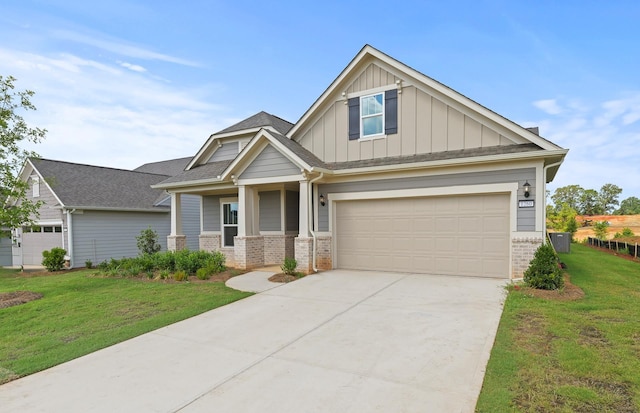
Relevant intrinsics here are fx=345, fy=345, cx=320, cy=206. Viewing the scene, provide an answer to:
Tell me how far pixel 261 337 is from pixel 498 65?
594 inches

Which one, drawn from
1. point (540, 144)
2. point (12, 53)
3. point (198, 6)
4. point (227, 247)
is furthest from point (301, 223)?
point (12, 53)

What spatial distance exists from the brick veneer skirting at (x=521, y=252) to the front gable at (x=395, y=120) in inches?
91.4

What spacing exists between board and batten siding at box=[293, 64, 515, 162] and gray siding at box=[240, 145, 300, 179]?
1499mm

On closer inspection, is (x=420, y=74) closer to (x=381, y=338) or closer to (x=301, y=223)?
(x=301, y=223)

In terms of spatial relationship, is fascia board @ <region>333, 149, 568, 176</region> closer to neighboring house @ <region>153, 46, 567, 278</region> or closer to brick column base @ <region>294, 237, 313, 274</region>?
neighboring house @ <region>153, 46, 567, 278</region>

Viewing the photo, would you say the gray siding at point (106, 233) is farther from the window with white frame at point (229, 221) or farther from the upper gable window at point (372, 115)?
the upper gable window at point (372, 115)

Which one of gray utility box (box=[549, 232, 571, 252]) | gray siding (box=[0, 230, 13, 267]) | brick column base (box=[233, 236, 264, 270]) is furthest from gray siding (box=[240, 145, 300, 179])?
gray siding (box=[0, 230, 13, 267])

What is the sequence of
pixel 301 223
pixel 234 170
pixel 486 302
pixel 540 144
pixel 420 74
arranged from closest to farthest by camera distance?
pixel 486 302
pixel 540 144
pixel 420 74
pixel 301 223
pixel 234 170

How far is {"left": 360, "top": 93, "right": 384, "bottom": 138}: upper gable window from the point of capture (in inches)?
428

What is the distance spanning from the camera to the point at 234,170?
38.2ft

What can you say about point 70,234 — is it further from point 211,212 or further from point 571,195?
point 571,195

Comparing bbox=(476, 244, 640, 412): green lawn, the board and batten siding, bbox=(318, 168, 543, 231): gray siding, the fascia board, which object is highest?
the board and batten siding

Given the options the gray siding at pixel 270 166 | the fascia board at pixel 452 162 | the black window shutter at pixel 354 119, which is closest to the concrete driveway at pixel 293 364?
the fascia board at pixel 452 162

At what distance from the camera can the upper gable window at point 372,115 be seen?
1086cm
